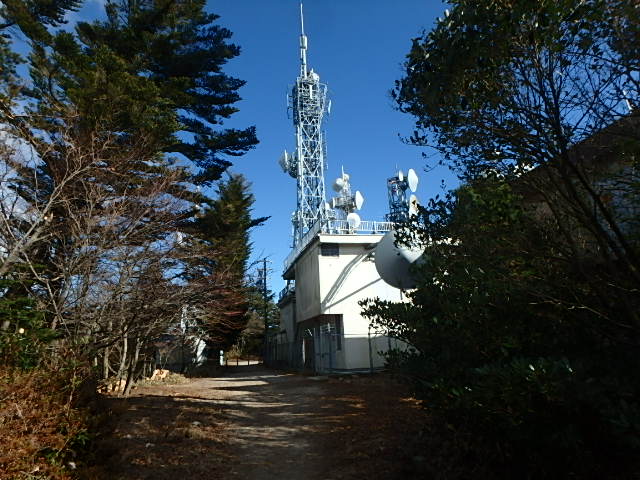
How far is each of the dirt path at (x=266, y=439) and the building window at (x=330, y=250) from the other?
9475 millimetres

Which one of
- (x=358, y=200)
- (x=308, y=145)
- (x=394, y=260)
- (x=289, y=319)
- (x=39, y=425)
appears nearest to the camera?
(x=39, y=425)

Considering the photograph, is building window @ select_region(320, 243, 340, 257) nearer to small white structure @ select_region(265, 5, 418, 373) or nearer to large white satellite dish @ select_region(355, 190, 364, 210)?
small white structure @ select_region(265, 5, 418, 373)

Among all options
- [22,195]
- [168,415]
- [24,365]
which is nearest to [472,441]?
[24,365]

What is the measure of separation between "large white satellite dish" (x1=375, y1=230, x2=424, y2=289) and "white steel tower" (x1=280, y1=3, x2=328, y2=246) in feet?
78.4

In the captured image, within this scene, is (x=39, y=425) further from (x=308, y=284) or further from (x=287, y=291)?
(x=287, y=291)

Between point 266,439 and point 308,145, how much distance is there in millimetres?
34494

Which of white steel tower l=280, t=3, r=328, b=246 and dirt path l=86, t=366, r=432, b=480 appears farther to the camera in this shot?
white steel tower l=280, t=3, r=328, b=246

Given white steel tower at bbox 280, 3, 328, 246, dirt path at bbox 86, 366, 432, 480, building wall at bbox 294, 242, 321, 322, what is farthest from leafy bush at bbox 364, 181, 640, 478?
white steel tower at bbox 280, 3, 328, 246

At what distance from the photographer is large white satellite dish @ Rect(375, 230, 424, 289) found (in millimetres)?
13008

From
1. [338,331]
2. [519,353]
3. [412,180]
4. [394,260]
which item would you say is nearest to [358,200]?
[412,180]

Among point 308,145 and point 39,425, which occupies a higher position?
point 308,145

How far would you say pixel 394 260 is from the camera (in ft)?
44.2

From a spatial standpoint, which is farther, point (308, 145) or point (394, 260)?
point (308, 145)

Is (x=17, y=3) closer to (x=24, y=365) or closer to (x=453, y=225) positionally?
(x=24, y=365)
